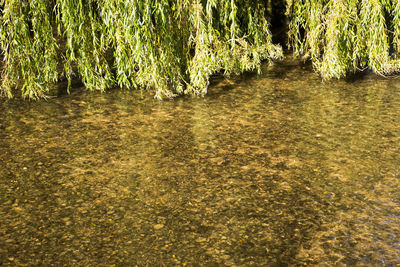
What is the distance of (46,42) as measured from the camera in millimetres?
6895

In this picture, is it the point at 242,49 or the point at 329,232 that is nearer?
the point at 329,232

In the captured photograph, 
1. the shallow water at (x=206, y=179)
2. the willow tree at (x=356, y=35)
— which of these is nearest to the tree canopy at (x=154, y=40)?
the willow tree at (x=356, y=35)

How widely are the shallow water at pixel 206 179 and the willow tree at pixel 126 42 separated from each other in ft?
1.20

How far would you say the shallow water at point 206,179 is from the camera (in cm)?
359

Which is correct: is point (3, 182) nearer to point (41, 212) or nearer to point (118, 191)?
point (41, 212)

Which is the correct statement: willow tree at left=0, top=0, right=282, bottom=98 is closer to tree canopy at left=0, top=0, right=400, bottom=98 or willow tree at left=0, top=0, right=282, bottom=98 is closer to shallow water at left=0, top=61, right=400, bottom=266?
tree canopy at left=0, top=0, right=400, bottom=98

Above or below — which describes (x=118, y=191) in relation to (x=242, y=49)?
below

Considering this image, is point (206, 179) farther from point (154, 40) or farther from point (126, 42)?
point (126, 42)

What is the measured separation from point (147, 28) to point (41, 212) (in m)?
2.99

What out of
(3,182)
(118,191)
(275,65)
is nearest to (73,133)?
(3,182)

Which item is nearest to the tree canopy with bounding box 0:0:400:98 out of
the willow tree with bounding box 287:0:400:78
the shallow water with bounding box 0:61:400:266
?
the willow tree with bounding box 287:0:400:78

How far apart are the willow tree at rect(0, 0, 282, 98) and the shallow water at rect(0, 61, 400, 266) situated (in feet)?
1.20

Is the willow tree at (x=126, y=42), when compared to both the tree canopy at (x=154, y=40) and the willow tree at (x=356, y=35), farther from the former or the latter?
the willow tree at (x=356, y=35)

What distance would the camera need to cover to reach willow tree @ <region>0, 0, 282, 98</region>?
6.43m
